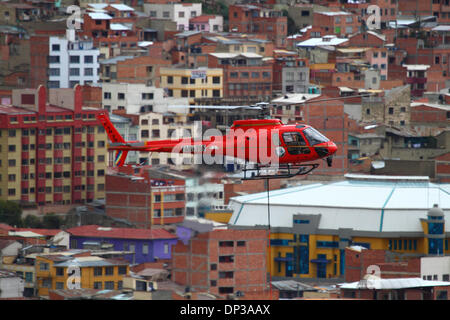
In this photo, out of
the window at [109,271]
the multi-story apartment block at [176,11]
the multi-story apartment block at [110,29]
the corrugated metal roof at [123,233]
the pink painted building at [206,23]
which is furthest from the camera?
the pink painted building at [206,23]

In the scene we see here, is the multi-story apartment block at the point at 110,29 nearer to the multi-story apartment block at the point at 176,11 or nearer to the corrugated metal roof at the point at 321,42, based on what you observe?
the multi-story apartment block at the point at 176,11

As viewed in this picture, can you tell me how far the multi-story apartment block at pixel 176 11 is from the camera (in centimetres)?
6606

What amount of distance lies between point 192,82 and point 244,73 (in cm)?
337

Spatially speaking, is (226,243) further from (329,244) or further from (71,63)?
(71,63)

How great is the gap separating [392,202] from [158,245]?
6611 mm

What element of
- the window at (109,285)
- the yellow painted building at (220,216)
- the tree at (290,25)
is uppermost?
the tree at (290,25)

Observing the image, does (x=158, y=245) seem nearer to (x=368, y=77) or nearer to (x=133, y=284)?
(x=133, y=284)

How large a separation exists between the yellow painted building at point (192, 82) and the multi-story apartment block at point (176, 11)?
42.0ft

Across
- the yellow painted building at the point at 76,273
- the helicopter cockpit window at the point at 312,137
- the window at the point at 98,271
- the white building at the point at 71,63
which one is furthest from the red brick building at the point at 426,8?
the helicopter cockpit window at the point at 312,137

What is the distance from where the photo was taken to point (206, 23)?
66375 mm

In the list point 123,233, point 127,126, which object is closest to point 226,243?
point 123,233

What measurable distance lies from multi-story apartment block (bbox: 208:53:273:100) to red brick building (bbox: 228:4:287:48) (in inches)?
387

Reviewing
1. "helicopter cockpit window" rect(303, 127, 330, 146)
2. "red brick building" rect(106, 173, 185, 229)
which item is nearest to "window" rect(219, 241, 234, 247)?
"red brick building" rect(106, 173, 185, 229)
